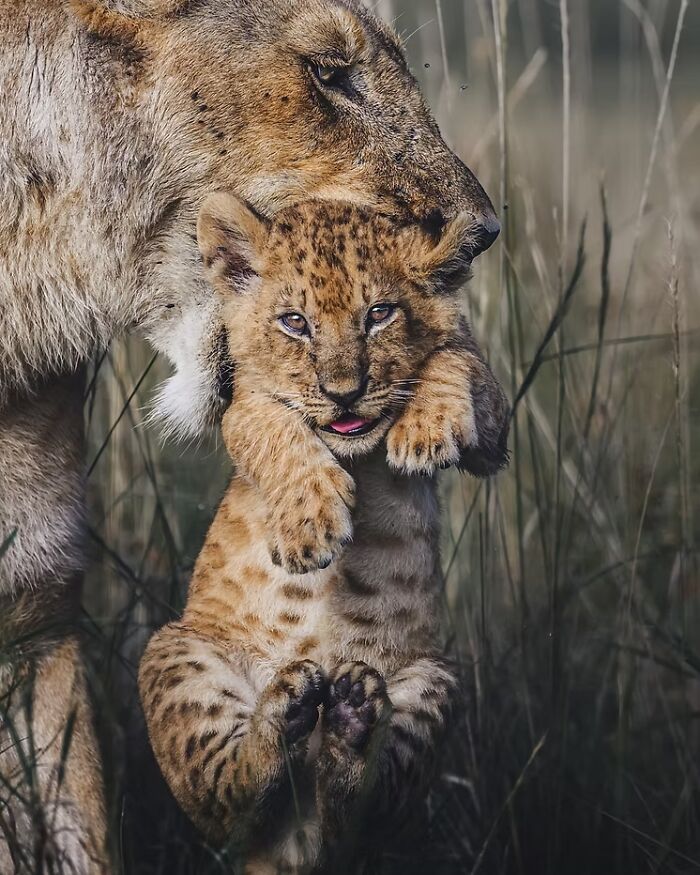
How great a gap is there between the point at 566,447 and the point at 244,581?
1.80 m

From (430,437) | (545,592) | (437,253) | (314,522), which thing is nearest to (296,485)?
(314,522)

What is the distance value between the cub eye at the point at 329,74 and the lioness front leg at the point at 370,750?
1181 millimetres

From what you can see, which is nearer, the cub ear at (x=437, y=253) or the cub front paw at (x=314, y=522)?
the cub front paw at (x=314, y=522)

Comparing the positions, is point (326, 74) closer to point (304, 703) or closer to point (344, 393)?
point (344, 393)

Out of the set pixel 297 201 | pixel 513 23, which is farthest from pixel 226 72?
pixel 513 23

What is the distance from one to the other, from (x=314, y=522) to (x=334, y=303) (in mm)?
356

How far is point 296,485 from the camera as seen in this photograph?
7.25ft

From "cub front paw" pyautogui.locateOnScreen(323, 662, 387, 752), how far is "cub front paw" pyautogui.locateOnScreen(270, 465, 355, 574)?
187 millimetres

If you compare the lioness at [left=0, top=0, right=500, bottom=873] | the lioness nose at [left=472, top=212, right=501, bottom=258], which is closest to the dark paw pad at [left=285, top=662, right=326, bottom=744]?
the lioness at [left=0, top=0, right=500, bottom=873]

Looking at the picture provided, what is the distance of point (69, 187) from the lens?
2.74m

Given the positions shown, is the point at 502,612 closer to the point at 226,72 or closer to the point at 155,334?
the point at 155,334

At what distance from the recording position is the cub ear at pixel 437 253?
7.67 ft

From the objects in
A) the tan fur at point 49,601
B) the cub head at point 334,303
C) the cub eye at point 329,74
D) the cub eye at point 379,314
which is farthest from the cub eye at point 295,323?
the tan fur at point 49,601

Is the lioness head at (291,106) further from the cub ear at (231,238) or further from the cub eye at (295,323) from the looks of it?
the cub eye at (295,323)
